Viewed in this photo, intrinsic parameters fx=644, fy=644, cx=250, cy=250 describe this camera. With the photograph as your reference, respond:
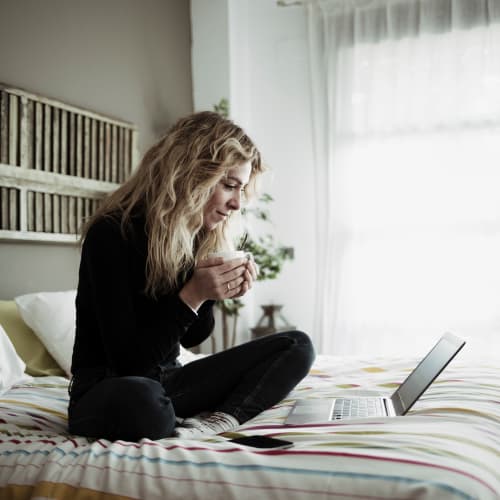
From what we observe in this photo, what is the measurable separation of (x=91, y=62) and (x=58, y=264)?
40.1 inches

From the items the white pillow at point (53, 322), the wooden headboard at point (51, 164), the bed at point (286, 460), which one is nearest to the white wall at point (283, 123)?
the wooden headboard at point (51, 164)

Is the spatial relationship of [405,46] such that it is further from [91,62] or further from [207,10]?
[91,62]

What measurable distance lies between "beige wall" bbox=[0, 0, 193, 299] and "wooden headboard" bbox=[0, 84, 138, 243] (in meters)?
0.09

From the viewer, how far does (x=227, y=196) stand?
1.69 m

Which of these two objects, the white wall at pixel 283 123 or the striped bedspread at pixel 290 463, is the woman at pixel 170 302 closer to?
the striped bedspread at pixel 290 463

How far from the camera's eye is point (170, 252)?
1516mm

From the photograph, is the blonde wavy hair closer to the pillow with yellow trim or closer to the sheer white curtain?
the pillow with yellow trim

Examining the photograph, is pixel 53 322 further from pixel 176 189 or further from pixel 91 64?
pixel 91 64

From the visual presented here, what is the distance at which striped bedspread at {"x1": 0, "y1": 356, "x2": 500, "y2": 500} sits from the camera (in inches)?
37.2

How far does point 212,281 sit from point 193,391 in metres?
0.35

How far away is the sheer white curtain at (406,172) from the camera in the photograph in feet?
12.0

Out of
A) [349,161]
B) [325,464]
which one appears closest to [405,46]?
[349,161]

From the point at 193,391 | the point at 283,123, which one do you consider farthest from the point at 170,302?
the point at 283,123

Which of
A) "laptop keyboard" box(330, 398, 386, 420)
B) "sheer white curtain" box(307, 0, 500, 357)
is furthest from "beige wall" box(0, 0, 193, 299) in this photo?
"laptop keyboard" box(330, 398, 386, 420)
